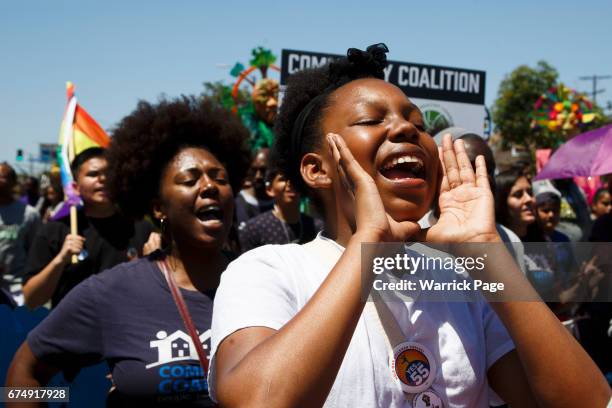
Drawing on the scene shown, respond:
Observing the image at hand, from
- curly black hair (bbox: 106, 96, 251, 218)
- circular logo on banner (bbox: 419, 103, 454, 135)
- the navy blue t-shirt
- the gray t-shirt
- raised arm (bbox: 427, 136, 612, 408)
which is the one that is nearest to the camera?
raised arm (bbox: 427, 136, 612, 408)

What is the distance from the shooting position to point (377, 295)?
171 cm

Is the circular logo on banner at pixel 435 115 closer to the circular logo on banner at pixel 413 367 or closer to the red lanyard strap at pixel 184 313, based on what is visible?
the red lanyard strap at pixel 184 313

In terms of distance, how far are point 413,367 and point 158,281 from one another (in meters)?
1.44

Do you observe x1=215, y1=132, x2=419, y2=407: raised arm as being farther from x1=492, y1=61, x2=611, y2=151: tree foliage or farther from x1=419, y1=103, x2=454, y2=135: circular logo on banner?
x1=492, y1=61, x2=611, y2=151: tree foliage

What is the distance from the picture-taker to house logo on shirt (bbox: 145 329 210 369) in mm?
2539

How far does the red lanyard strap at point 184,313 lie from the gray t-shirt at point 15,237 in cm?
382

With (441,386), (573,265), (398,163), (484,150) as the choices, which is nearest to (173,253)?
(398,163)

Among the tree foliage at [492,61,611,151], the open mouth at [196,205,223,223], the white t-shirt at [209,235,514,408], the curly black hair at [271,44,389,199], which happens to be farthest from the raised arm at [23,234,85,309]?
the tree foliage at [492,61,611,151]

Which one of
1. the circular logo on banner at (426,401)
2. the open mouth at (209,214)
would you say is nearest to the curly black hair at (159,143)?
the open mouth at (209,214)

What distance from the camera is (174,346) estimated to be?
256cm

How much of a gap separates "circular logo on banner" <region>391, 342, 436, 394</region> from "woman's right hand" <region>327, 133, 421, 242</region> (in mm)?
266

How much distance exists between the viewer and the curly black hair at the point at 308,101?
6.88 ft

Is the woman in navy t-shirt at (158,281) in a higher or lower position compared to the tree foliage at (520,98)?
lower

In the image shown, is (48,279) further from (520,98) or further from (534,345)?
(520,98)
